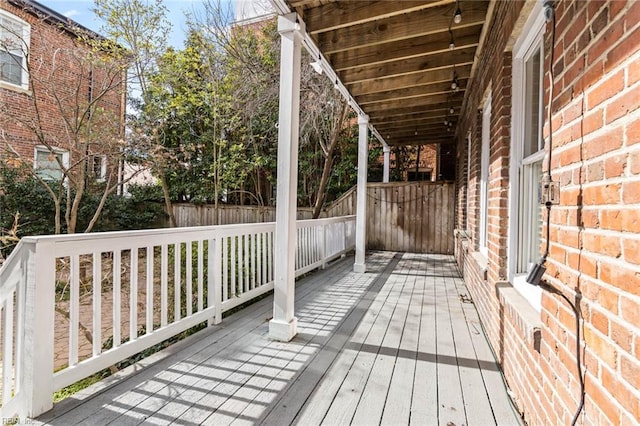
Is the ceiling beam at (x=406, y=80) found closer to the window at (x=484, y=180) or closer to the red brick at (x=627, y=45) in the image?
the window at (x=484, y=180)

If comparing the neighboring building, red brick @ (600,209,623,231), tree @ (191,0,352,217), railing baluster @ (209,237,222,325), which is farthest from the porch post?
the neighboring building

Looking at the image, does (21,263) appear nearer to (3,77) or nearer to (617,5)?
(617,5)

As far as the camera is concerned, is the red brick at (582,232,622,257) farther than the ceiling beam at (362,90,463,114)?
No

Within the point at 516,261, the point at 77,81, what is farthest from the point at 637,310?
the point at 77,81

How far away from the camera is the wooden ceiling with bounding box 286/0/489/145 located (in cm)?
281

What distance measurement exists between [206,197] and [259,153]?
2116mm

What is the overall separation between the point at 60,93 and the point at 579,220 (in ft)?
21.6

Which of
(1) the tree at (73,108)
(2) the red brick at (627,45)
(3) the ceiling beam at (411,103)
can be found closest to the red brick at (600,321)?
(2) the red brick at (627,45)

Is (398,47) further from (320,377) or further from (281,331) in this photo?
(320,377)

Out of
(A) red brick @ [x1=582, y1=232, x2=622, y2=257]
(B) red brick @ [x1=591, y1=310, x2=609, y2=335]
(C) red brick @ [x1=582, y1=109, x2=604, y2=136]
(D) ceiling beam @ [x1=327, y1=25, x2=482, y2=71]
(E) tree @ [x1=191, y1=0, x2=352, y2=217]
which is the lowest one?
(B) red brick @ [x1=591, y1=310, x2=609, y2=335]

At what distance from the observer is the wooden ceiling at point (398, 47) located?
9.23ft

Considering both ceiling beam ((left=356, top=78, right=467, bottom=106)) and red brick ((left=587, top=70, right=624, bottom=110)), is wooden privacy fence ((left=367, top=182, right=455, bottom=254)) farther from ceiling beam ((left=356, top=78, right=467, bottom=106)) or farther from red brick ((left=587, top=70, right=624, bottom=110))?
red brick ((left=587, top=70, right=624, bottom=110))

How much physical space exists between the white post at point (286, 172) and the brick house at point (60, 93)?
2930mm

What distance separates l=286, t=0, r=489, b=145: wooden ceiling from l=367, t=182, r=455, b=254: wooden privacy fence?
2531 mm
